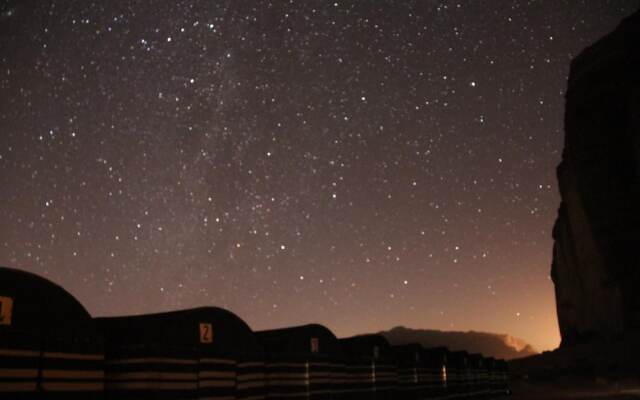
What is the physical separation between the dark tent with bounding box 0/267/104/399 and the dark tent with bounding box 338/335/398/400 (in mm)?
14983

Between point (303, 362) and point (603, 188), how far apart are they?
2436 inches

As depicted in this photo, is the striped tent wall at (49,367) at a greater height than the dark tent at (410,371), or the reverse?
the striped tent wall at (49,367)

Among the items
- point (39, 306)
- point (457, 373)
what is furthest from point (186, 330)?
point (457, 373)

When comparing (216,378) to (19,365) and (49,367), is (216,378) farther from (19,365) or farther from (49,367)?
(19,365)

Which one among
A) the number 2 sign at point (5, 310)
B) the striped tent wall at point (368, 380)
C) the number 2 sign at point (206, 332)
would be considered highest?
the number 2 sign at point (5, 310)

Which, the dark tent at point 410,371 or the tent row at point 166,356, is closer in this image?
the tent row at point 166,356

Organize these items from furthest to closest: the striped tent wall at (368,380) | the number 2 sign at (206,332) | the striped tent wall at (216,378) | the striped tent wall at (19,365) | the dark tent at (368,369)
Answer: the dark tent at (368,369), the striped tent wall at (368,380), the number 2 sign at (206,332), the striped tent wall at (216,378), the striped tent wall at (19,365)

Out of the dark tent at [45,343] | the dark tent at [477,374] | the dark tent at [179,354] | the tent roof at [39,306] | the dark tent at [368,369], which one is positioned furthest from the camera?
the dark tent at [477,374]

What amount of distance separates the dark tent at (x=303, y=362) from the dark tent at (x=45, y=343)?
9.69 m

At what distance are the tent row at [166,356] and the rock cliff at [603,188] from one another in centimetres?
4935

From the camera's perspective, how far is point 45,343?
37.6 ft

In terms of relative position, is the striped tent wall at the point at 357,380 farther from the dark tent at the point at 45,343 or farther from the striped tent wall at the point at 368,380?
the dark tent at the point at 45,343

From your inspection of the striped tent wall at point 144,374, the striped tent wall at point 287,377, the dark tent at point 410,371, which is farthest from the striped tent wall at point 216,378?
the dark tent at point 410,371

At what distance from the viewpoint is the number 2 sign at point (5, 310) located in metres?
10.7
